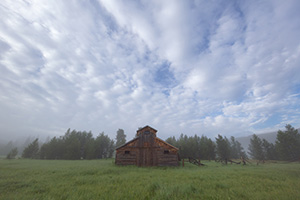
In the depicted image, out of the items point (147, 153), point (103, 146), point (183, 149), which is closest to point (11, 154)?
point (103, 146)

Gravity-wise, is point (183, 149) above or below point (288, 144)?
below

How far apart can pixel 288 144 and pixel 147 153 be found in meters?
64.7

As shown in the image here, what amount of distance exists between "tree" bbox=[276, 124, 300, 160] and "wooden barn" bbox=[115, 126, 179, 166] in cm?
5854

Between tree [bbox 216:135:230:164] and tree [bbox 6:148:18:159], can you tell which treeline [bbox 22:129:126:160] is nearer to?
tree [bbox 6:148:18:159]

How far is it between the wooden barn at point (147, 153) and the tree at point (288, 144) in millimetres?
58536

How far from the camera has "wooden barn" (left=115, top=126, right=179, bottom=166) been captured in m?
22.0

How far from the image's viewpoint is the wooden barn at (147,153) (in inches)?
867

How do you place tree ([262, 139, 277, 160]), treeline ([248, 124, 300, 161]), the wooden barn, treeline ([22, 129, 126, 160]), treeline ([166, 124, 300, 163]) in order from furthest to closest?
1. tree ([262, 139, 277, 160])
2. treeline ([22, 129, 126, 160])
3. treeline ([166, 124, 300, 163])
4. treeline ([248, 124, 300, 161])
5. the wooden barn

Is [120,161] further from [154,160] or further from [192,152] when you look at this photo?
[192,152]

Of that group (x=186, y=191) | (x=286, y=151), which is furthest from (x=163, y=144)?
(x=286, y=151)

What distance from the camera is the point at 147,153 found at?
22.4m

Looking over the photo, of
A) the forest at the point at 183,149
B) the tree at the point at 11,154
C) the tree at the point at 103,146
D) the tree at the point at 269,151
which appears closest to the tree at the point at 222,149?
the forest at the point at 183,149

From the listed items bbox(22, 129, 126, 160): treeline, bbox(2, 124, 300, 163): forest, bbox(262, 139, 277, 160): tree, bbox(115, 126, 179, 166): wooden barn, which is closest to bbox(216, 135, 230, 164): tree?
bbox(2, 124, 300, 163): forest

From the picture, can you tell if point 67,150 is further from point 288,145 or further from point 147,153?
point 288,145
